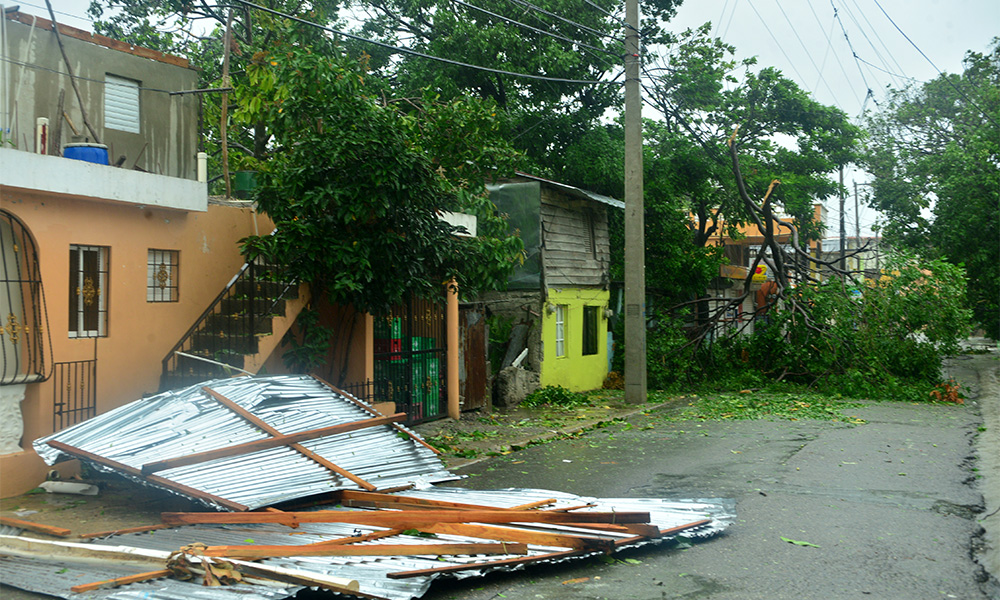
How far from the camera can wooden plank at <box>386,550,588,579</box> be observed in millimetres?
4891

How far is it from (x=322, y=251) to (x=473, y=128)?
138 inches

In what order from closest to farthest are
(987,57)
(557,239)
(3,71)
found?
(3,71), (557,239), (987,57)

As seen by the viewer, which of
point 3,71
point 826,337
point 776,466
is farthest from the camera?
point 826,337

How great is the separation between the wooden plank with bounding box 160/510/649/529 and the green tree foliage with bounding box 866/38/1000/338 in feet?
80.3

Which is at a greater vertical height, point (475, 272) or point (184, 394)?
point (475, 272)

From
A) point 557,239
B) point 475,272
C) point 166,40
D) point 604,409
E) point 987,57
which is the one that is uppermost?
point 987,57

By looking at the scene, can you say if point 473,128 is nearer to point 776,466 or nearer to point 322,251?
point 322,251

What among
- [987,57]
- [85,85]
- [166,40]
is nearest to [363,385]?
[85,85]

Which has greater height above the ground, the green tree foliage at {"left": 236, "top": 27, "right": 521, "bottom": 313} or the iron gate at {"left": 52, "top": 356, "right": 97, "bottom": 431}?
the green tree foliage at {"left": 236, "top": 27, "right": 521, "bottom": 313}

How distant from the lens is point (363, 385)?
11.6 meters

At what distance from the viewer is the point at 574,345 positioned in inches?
770

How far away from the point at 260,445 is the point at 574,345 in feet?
42.1

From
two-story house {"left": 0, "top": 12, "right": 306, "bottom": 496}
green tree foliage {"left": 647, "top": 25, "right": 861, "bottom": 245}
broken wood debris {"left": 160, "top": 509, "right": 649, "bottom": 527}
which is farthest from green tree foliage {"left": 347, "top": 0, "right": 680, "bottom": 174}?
broken wood debris {"left": 160, "top": 509, "right": 649, "bottom": 527}

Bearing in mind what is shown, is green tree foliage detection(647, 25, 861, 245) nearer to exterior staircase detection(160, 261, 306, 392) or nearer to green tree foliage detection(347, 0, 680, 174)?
green tree foliage detection(347, 0, 680, 174)
